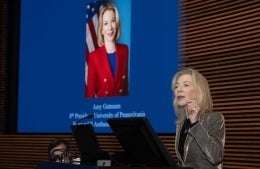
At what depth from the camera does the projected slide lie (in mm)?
6047

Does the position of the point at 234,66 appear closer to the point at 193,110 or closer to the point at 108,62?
the point at 193,110

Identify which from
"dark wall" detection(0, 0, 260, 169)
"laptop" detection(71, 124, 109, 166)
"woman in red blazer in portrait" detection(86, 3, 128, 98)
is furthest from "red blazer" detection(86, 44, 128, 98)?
"laptop" detection(71, 124, 109, 166)

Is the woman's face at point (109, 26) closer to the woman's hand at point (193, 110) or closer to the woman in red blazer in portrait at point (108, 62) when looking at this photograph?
the woman in red blazer in portrait at point (108, 62)

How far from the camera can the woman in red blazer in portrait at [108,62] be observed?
263 inches

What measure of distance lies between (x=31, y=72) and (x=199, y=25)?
3.39 metres

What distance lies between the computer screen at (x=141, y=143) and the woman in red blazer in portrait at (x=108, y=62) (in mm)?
3417

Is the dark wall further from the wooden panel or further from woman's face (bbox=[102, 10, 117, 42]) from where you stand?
woman's face (bbox=[102, 10, 117, 42])

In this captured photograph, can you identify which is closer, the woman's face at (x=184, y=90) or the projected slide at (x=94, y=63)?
the woman's face at (x=184, y=90)

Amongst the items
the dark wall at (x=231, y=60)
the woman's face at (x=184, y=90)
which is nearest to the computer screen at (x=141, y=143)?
the woman's face at (x=184, y=90)

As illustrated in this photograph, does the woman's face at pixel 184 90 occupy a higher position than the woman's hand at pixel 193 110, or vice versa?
the woman's face at pixel 184 90

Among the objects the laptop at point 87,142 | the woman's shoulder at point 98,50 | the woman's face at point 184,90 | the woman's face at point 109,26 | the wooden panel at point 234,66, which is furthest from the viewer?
the woman's shoulder at point 98,50

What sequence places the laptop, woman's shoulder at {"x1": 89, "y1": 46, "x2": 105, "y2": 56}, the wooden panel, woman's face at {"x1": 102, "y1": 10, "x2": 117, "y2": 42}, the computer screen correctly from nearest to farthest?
the computer screen < the laptop < the wooden panel < woman's face at {"x1": 102, "y1": 10, "x2": 117, "y2": 42} < woman's shoulder at {"x1": 89, "y1": 46, "x2": 105, "y2": 56}

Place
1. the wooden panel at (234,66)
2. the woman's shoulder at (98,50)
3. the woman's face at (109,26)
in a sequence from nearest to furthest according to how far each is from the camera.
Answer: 1. the wooden panel at (234,66)
2. the woman's face at (109,26)
3. the woman's shoulder at (98,50)

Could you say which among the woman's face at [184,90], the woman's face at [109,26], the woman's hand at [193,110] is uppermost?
the woman's face at [109,26]
